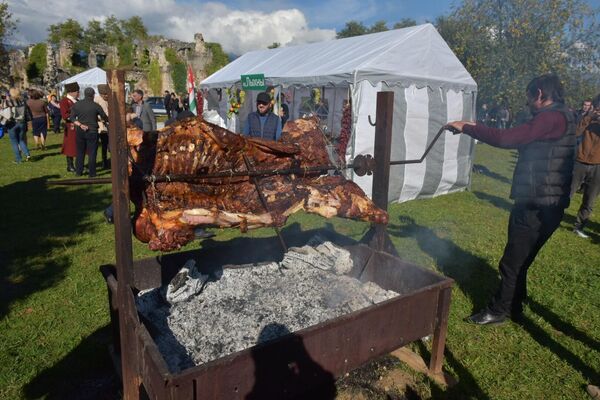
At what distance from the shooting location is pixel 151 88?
39.5 m

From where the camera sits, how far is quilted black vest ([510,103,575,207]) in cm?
341

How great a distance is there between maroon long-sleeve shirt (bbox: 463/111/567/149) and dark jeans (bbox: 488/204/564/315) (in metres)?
0.66

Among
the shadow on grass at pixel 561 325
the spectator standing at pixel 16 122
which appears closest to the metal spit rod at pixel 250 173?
the shadow on grass at pixel 561 325

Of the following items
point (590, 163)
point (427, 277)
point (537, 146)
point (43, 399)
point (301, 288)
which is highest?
point (537, 146)

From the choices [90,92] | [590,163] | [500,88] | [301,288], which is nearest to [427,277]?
[301,288]

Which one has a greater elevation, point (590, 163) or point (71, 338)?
point (590, 163)

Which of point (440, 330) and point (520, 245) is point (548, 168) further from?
point (440, 330)

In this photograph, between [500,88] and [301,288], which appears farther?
[500,88]

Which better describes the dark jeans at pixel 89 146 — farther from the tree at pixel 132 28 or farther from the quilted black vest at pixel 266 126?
the tree at pixel 132 28

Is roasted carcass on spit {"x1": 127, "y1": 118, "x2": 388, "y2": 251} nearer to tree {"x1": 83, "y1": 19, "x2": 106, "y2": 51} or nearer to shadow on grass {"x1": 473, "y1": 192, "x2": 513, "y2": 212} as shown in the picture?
shadow on grass {"x1": 473, "y1": 192, "x2": 513, "y2": 212}

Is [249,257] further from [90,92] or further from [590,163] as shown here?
[90,92]

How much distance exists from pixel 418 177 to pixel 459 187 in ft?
5.53

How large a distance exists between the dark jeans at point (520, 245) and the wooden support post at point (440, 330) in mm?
1072

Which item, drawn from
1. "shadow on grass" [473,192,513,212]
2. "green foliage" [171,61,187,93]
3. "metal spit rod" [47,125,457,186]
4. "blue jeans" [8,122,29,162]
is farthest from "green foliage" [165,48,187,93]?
"metal spit rod" [47,125,457,186]
